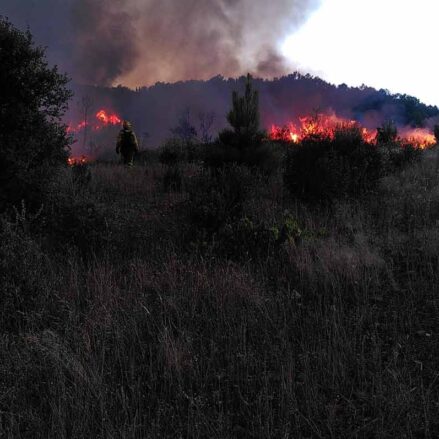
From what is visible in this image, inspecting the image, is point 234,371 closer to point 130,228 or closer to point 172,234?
point 172,234

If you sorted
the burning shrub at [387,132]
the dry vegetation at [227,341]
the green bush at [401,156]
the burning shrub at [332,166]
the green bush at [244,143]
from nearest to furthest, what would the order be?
1. the dry vegetation at [227,341]
2. the burning shrub at [332,166]
3. the green bush at [244,143]
4. the green bush at [401,156]
5. the burning shrub at [387,132]

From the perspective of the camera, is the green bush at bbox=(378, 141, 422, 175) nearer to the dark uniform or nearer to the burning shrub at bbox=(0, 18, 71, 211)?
the burning shrub at bbox=(0, 18, 71, 211)

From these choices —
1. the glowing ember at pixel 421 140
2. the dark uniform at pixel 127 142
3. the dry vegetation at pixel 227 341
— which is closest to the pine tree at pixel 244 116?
the dry vegetation at pixel 227 341

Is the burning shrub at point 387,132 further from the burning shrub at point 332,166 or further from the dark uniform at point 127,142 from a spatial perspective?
the dark uniform at point 127,142

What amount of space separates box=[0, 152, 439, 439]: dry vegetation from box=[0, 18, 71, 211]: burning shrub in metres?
1.61

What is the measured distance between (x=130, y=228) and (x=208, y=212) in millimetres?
1555

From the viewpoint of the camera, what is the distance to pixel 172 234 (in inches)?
263

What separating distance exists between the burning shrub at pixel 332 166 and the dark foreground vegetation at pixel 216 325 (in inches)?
67.5

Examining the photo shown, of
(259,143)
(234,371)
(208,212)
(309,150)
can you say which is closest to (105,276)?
(234,371)

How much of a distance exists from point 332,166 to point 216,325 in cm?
653

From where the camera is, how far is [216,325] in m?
3.49

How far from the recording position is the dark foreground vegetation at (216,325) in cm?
242

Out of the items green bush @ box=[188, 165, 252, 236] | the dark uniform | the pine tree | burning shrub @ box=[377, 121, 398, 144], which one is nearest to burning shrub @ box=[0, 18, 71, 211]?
green bush @ box=[188, 165, 252, 236]

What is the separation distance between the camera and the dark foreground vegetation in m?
2.42
